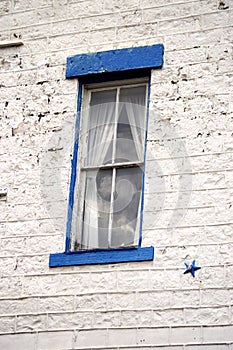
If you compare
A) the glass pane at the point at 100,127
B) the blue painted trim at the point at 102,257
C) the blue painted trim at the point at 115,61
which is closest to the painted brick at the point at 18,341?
the blue painted trim at the point at 102,257

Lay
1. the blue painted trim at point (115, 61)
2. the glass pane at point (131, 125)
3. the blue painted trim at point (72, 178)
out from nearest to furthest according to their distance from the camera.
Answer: the blue painted trim at point (72, 178) < the glass pane at point (131, 125) < the blue painted trim at point (115, 61)

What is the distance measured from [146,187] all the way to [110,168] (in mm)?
611

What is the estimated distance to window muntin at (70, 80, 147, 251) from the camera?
32.6 feet

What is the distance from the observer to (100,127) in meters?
10.5

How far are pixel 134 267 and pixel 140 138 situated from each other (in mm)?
1642

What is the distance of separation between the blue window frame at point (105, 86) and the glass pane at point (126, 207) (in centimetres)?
3

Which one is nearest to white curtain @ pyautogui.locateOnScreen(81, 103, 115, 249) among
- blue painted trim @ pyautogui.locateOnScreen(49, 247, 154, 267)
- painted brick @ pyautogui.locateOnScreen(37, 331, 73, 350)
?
blue painted trim @ pyautogui.locateOnScreen(49, 247, 154, 267)

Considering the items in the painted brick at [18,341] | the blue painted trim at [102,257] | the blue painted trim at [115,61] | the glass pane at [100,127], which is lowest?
the painted brick at [18,341]

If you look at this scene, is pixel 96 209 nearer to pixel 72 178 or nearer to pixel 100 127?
pixel 72 178

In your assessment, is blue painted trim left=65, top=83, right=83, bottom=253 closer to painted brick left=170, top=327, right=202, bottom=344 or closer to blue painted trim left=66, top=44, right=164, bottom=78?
blue painted trim left=66, top=44, right=164, bottom=78

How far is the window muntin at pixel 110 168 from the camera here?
995 cm

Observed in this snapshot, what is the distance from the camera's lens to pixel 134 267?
948cm

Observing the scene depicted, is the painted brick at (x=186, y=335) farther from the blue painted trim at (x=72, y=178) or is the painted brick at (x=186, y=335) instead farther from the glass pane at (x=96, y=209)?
the blue painted trim at (x=72, y=178)

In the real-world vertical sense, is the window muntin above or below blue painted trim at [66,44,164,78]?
below
